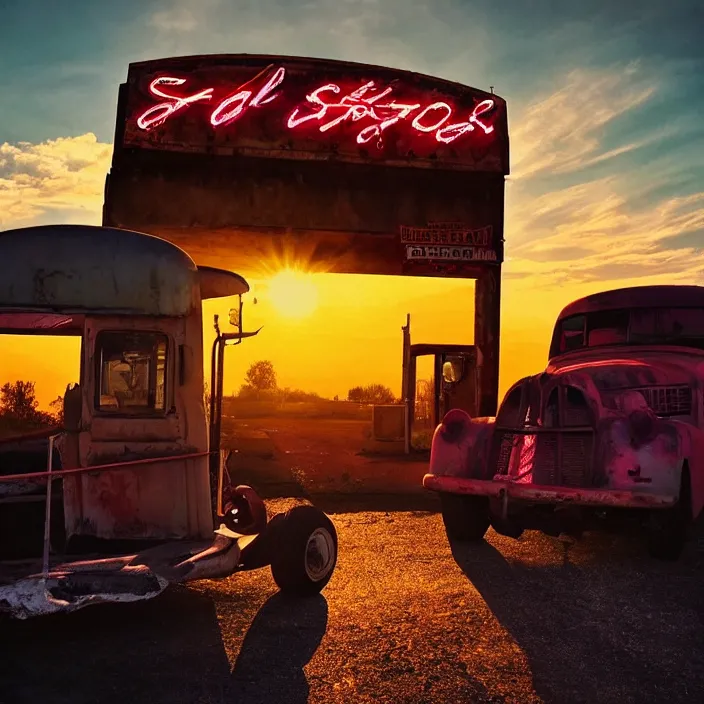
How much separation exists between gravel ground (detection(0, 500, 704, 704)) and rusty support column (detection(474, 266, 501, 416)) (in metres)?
8.89

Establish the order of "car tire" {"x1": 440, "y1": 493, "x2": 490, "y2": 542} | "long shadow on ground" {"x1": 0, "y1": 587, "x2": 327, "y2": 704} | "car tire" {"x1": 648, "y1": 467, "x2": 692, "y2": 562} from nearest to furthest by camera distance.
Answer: "long shadow on ground" {"x1": 0, "y1": 587, "x2": 327, "y2": 704}, "car tire" {"x1": 648, "y1": 467, "x2": 692, "y2": 562}, "car tire" {"x1": 440, "y1": 493, "x2": 490, "y2": 542}

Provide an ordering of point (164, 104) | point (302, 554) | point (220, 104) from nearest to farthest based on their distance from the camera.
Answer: point (302, 554), point (164, 104), point (220, 104)

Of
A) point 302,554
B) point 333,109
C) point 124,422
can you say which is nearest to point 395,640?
point 302,554

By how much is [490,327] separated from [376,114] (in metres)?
5.05

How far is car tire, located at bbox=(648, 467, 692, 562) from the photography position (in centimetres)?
669

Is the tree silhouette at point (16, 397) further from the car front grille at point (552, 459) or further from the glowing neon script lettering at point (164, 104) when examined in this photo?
the glowing neon script lettering at point (164, 104)

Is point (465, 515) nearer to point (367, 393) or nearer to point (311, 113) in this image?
point (311, 113)

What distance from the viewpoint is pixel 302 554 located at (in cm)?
569

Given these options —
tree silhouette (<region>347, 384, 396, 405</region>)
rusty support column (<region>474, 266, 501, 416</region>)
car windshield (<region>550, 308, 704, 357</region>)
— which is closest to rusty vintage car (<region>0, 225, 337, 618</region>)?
car windshield (<region>550, 308, 704, 357</region>)

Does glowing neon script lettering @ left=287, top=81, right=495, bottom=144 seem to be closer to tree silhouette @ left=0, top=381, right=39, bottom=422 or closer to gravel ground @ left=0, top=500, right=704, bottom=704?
tree silhouette @ left=0, top=381, right=39, bottom=422

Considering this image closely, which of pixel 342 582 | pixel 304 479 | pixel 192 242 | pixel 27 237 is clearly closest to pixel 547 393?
pixel 342 582

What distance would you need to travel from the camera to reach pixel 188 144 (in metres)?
14.8

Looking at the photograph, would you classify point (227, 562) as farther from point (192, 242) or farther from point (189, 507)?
point (192, 242)

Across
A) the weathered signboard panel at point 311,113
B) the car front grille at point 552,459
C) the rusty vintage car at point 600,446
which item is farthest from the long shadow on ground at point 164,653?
the weathered signboard panel at point 311,113
